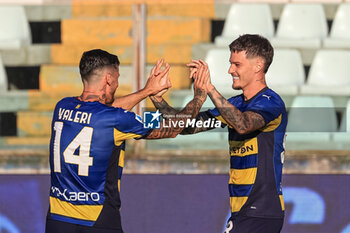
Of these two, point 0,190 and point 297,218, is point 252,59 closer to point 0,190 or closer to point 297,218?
point 297,218

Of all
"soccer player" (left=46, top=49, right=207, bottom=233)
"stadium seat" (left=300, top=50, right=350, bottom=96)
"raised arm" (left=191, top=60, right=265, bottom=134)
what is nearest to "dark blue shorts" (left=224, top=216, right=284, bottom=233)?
"raised arm" (left=191, top=60, right=265, bottom=134)

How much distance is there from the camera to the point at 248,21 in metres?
7.41

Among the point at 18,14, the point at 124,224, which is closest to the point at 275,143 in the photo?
the point at 124,224

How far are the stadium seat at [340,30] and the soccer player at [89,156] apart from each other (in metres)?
3.24

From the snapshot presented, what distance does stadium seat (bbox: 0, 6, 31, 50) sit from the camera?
7307mm

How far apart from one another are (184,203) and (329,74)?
196 cm

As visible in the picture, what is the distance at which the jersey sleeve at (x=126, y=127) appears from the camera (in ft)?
13.6

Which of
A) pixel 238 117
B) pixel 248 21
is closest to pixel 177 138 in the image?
pixel 248 21

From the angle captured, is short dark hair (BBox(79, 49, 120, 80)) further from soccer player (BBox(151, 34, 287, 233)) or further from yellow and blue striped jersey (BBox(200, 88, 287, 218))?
yellow and blue striped jersey (BBox(200, 88, 287, 218))

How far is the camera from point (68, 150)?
13.5ft

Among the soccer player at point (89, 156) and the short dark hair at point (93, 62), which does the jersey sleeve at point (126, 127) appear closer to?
the soccer player at point (89, 156)

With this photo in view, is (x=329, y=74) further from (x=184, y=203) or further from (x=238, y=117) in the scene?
(x=238, y=117)

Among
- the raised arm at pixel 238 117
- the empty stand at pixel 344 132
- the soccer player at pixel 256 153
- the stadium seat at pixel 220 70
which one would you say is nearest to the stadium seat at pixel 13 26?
the stadium seat at pixel 220 70

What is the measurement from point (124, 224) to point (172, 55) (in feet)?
5.37
